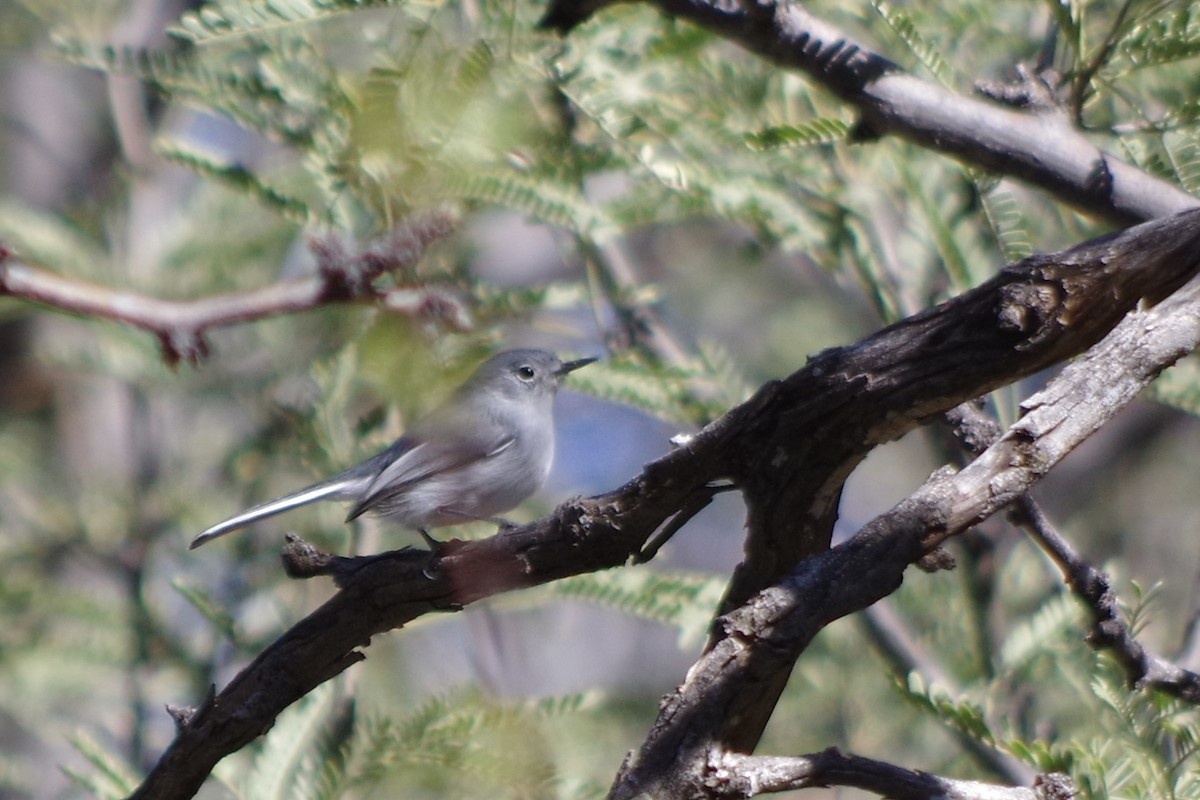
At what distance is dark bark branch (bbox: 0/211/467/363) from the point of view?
1.46 meters

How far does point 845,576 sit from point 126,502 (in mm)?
3475

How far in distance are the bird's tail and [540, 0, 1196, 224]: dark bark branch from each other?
4.45 ft

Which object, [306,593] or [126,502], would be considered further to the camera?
[126,502]

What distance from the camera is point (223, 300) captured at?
5.11ft

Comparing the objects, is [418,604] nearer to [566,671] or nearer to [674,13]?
[674,13]

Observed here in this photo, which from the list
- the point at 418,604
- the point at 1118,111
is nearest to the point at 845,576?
the point at 418,604

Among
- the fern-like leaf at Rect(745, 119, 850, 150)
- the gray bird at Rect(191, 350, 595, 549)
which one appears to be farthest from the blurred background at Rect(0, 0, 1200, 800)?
the gray bird at Rect(191, 350, 595, 549)

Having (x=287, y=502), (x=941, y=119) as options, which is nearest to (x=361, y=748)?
(x=287, y=502)

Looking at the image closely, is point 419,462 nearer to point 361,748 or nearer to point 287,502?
point 287,502

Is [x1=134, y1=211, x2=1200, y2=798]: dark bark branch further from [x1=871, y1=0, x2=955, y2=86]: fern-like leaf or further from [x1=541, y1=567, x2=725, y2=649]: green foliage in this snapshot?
[x1=541, y1=567, x2=725, y2=649]: green foliage

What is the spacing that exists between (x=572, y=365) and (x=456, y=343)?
2.08m

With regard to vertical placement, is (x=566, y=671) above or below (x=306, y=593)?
above

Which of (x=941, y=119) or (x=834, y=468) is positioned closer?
(x=834, y=468)

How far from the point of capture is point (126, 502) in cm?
442
